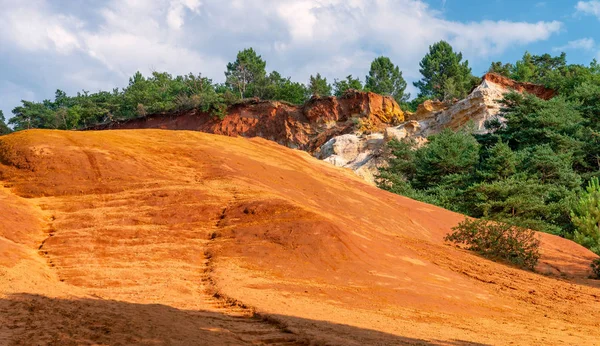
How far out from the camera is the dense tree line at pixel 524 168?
86.1 ft

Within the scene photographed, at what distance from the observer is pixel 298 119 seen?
51.9 meters

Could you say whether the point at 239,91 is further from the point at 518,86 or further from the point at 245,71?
the point at 518,86

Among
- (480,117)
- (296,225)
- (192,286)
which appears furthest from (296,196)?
(480,117)

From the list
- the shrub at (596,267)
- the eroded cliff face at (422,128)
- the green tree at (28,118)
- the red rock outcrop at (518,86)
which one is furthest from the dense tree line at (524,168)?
the green tree at (28,118)

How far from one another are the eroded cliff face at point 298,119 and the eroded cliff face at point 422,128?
2691mm

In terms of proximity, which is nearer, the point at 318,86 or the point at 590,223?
the point at 590,223

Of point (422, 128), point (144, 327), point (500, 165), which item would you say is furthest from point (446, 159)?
point (144, 327)

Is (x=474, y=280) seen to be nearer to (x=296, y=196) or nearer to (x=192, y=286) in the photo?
(x=296, y=196)

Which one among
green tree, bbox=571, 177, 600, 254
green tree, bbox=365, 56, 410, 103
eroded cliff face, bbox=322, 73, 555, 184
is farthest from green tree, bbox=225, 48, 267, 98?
green tree, bbox=571, 177, 600, 254

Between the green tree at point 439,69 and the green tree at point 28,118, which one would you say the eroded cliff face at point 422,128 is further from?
the green tree at point 28,118

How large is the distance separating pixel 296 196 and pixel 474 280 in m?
5.22

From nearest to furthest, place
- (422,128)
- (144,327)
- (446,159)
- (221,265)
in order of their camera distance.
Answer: (144,327), (221,265), (446,159), (422,128)

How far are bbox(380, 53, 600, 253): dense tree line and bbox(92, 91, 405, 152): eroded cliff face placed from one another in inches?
334

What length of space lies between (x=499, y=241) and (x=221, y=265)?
10410mm
